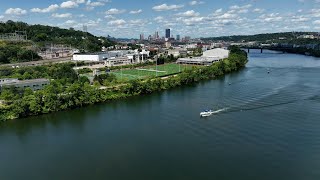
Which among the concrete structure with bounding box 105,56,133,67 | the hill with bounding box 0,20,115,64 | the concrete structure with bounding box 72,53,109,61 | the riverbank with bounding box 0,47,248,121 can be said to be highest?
the hill with bounding box 0,20,115,64

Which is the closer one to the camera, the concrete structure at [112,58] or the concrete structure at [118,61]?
the concrete structure at [118,61]

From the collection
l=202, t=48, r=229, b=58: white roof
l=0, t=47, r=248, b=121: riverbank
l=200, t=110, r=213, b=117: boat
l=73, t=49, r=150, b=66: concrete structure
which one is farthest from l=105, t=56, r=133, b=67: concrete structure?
l=200, t=110, r=213, b=117: boat

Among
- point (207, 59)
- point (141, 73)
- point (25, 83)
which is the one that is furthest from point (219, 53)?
point (25, 83)

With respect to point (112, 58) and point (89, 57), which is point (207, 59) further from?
point (89, 57)

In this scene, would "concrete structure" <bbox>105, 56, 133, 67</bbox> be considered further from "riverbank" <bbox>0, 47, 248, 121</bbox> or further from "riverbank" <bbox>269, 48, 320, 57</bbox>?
"riverbank" <bbox>269, 48, 320, 57</bbox>

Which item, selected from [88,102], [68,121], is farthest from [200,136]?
[88,102]

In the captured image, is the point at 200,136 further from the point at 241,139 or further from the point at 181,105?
the point at 181,105

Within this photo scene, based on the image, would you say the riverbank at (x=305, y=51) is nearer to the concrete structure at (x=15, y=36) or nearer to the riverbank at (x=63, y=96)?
the riverbank at (x=63, y=96)

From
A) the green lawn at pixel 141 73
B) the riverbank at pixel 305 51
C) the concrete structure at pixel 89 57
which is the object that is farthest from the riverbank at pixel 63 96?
the riverbank at pixel 305 51
